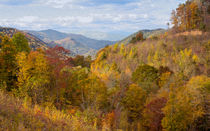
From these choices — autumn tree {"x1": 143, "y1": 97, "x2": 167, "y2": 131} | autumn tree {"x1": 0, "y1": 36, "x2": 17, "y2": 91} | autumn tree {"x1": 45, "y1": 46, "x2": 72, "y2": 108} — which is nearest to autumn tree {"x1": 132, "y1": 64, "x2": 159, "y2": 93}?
autumn tree {"x1": 143, "y1": 97, "x2": 167, "y2": 131}

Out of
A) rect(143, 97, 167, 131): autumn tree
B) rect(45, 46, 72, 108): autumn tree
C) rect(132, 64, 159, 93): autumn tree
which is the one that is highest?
rect(45, 46, 72, 108): autumn tree

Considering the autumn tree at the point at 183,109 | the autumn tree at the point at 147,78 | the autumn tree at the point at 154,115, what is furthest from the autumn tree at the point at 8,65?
the autumn tree at the point at 147,78

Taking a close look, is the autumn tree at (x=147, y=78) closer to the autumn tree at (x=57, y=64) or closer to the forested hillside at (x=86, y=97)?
the forested hillside at (x=86, y=97)

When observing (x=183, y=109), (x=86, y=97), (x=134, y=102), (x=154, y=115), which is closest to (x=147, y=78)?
(x=134, y=102)

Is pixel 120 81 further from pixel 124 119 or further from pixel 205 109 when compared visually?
pixel 205 109

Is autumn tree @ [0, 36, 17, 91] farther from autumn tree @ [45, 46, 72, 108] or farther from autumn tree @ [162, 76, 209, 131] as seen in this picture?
autumn tree @ [162, 76, 209, 131]

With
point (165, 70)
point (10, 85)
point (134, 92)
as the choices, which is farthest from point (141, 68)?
point (10, 85)

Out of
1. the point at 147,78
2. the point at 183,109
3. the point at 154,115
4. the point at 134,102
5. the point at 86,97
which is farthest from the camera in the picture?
the point at 147,78

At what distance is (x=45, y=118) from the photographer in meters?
6.31

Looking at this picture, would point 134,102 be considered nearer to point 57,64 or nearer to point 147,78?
point 147,78

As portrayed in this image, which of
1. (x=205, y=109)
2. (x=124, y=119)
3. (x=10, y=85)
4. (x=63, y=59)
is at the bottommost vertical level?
(x=124, y=119)

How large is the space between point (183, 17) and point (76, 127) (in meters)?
79.6

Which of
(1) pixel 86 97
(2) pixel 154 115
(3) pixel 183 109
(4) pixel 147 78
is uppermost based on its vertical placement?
(4) pixel 147 78

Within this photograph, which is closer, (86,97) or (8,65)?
(8,65)
